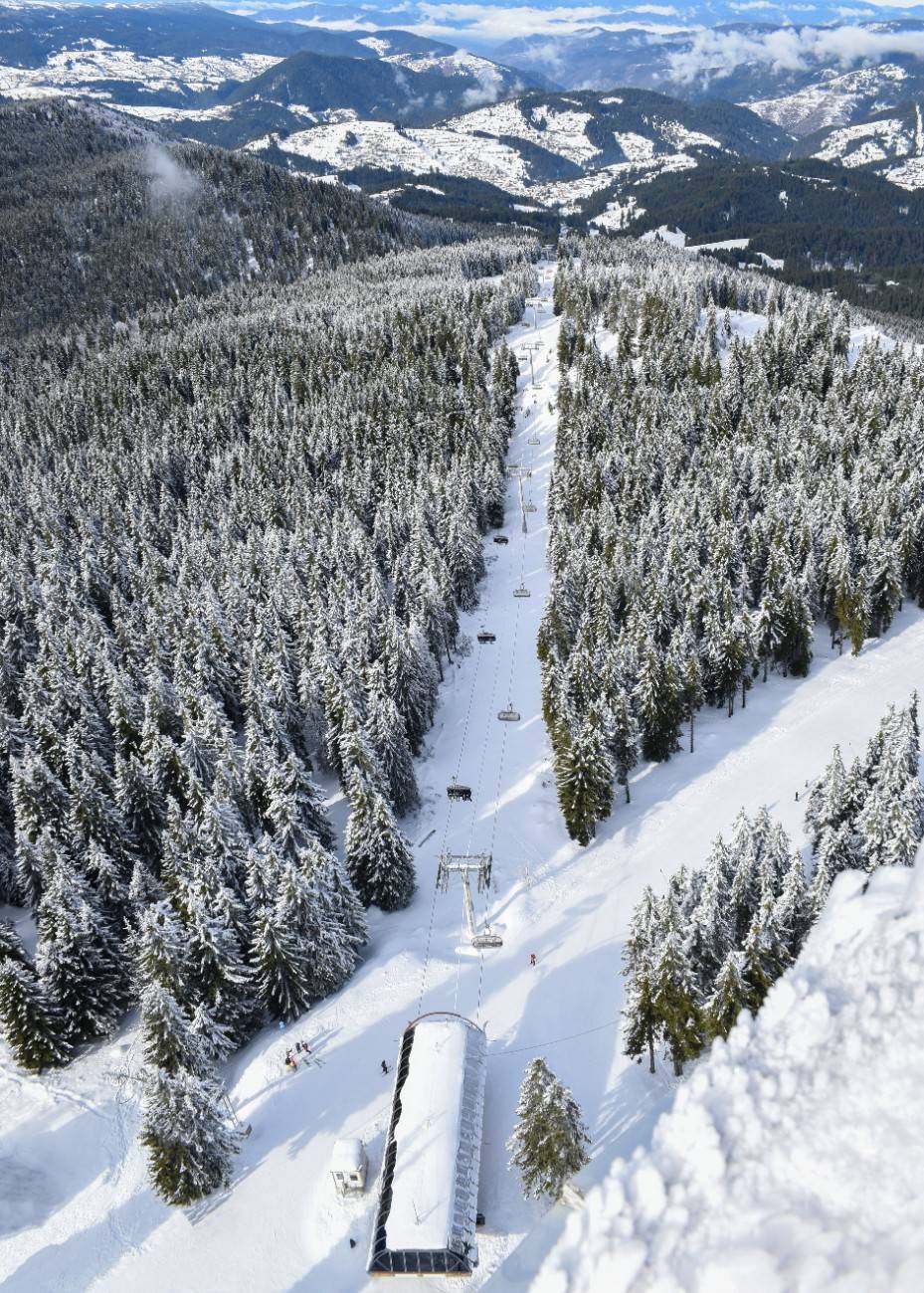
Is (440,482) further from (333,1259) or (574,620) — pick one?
(333,1259)

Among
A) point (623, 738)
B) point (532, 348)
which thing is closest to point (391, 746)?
point (623, 738)

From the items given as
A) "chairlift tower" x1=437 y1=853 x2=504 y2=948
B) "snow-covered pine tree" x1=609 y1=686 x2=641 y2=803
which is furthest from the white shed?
"snow-covered pine tree" x1=609 y1=686 x2=641 y2=803

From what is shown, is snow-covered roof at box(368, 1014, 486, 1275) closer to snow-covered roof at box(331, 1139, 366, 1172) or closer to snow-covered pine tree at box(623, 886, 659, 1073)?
snow-covered roof at box(331, 1139, 366, 1172)

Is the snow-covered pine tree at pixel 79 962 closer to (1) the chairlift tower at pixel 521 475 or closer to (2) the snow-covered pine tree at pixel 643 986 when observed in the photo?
(2) the snow-covered pine tree at pixel 643 986

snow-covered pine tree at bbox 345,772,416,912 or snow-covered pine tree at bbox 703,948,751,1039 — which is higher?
snow-covered pine tree at bbox 703,948,751,1039

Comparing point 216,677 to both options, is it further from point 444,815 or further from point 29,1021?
point 29,1021

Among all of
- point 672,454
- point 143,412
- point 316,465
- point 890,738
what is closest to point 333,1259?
point 890,738
